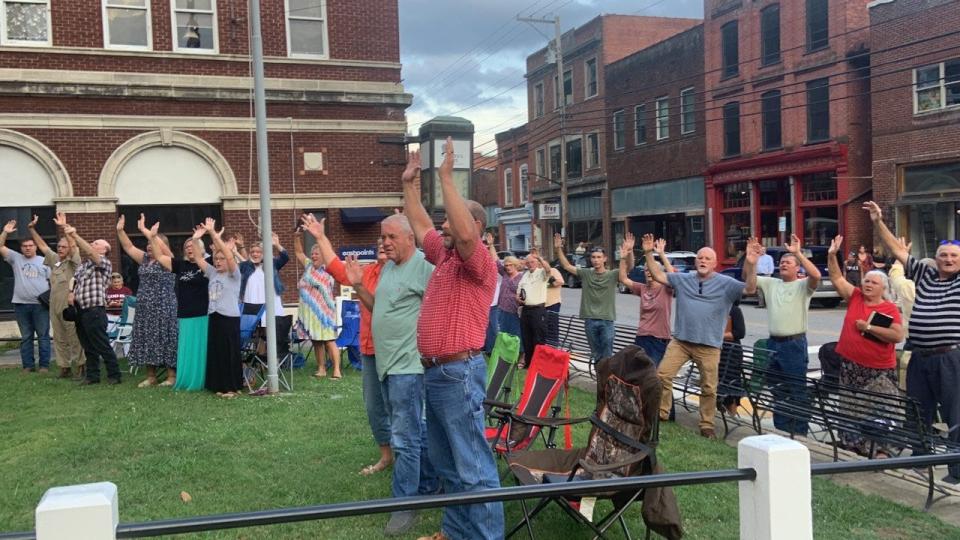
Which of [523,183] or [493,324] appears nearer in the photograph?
[493,324]

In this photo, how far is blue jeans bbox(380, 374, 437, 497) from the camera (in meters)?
5.05

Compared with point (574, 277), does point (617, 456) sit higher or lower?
higher

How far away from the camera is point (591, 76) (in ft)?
136

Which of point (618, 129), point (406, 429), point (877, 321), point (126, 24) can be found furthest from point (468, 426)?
point (618, 129)

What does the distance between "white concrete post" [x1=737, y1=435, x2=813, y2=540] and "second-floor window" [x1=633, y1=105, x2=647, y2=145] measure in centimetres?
3535

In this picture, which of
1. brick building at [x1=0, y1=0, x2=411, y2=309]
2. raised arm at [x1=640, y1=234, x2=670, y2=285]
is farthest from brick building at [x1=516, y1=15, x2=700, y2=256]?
raised arm at [x1=640, y1=234, x2=670, y2=285]

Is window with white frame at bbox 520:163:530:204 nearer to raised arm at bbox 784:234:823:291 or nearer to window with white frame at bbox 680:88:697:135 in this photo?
window with white frame at bbox 680:88:697:135

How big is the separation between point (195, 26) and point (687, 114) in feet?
74.5

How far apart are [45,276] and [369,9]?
8902 mm

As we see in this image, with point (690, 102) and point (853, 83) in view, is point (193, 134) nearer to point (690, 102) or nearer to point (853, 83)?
point (853, 83)

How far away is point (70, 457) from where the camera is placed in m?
6.82

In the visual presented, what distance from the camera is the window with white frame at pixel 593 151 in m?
41.1

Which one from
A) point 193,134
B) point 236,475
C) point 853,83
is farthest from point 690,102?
point 236,475

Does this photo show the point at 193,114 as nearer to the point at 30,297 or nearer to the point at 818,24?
the point at 30,297
